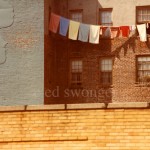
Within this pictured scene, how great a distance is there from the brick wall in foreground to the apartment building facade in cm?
1324

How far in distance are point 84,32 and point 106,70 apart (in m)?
2.65

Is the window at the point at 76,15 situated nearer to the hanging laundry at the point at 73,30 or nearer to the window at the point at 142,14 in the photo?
the hanging laundry at the point at 73,30

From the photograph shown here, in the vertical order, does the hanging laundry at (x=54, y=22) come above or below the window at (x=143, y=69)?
above

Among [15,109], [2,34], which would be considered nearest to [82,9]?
[2,34]

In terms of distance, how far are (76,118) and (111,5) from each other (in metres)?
16.7

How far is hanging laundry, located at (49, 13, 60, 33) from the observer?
78.1 feet

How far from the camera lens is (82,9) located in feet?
85.3

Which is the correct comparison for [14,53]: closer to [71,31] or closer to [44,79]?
[44,79]

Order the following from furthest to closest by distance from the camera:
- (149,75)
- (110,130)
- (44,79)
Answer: (149,75), (44,79), (110,130)

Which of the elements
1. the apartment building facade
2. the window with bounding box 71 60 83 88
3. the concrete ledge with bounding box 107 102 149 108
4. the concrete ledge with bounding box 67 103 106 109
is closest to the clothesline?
→ the apartment building facade

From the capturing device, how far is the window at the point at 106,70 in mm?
24734

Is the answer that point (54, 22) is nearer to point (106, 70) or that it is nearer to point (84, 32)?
point (84, 32)

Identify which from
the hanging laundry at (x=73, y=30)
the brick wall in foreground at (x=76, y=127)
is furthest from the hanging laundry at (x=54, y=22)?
the brick wall in foreground at (x=76, y=127)

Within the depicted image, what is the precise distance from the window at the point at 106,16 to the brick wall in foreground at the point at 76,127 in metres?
16.1
